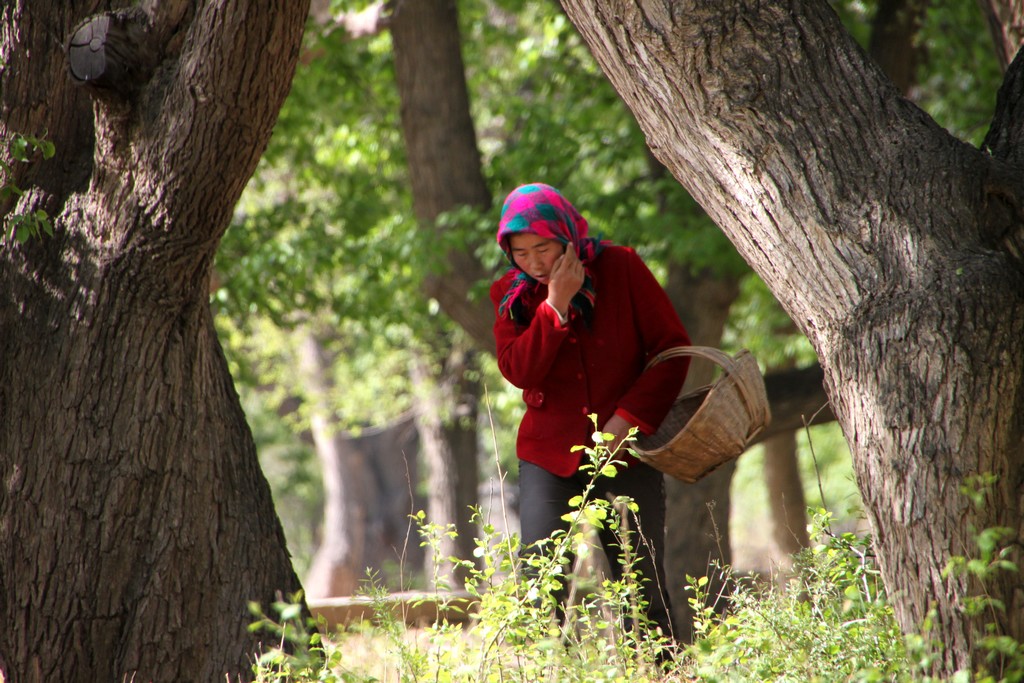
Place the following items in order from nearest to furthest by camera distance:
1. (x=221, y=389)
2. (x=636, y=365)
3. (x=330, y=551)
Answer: (x=636, y=365)
(x=221, y=389)
(x=330, y=551)

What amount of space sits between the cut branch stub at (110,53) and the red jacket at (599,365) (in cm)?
166

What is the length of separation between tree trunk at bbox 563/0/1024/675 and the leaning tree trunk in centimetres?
147

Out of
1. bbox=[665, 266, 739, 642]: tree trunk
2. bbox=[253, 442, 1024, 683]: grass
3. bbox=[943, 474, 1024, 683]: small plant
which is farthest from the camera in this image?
bbox=[665, 266, 739, 642]: tree trunk

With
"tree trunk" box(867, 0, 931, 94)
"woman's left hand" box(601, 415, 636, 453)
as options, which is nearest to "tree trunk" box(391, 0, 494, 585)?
"tree trunk" box(867, 0, 931, 94)

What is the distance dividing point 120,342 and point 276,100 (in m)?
1.12

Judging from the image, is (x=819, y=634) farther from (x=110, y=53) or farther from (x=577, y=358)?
(x=110, y=53)

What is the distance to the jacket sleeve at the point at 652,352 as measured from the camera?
3.57 metres

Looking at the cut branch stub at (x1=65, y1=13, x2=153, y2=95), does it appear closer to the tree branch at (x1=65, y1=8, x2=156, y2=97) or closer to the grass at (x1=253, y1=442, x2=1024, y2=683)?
the tree branch at (x1=65, y1=8, x2=156, y2=97)

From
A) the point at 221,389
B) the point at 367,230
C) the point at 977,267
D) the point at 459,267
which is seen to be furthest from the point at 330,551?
the point at 977,267

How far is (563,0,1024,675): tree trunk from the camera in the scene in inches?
104

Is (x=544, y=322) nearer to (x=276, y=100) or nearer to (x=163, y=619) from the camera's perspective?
(x=276, y=100)

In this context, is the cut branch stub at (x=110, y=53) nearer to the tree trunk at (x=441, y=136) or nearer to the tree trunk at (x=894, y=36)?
the tree trunk at (x=441, y=136)

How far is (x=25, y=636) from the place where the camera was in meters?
3.73

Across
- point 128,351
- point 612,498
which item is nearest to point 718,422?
point 612,498
